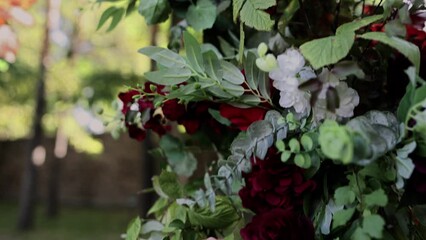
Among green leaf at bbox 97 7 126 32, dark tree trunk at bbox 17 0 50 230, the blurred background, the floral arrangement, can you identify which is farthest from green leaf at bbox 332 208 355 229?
dark tree trunk at bbox 17 0 50 230

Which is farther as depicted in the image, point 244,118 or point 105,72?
point 105,72

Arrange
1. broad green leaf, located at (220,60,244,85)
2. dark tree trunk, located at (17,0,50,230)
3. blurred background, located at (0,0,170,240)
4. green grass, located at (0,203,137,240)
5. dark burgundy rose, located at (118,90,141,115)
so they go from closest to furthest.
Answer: broad green leaf, located at (220,60,244,85)
dark burgundy rose, located at (118,90,141,115)
blurred background, located at (0,0,170,240)
green grass, located at (0,203,137,240)
dark tree trunk, located at (17,0,50,230)

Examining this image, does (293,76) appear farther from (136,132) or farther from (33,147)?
(33,147)

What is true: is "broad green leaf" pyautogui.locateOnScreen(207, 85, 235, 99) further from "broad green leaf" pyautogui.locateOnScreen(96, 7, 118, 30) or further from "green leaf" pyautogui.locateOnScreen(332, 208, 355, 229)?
"broad green leaf" pyautogui.locateOnScreen(96, 7, 118, 30)

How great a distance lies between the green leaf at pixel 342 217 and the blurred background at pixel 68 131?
2158 millimetres

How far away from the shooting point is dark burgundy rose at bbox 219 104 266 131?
1.48ft

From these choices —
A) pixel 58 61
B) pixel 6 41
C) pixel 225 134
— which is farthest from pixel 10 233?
pixel 225 134

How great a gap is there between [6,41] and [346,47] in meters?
0.69

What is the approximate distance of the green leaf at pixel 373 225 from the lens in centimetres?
33

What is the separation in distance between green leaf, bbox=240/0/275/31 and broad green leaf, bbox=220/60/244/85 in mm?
43

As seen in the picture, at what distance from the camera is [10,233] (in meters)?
4.90

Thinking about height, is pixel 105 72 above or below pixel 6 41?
below

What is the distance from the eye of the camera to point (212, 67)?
44 centimetres

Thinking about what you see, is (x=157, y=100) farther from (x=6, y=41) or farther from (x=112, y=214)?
(x=112, y=214)
